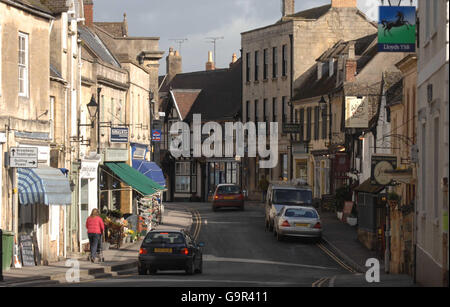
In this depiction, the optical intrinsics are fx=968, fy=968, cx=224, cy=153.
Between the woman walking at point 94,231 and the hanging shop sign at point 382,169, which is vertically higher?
the hanging shop sign at point 382,169

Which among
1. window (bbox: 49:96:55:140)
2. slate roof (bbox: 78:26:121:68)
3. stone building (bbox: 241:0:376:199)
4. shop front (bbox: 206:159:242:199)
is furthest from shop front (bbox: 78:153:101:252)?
shop front (bbox: 206:159:242:199)

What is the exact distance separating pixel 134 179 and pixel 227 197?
16.4 m

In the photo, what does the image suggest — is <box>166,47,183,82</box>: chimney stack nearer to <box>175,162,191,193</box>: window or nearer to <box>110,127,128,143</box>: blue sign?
<box>175,162,191,193</box>: window

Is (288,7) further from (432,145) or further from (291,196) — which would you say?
(432,145)

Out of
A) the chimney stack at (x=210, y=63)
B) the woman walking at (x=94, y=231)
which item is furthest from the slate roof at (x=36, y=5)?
the chimney stack at (x=210, y=63)

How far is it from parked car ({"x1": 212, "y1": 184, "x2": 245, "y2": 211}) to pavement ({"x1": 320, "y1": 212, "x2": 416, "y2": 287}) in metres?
5.93

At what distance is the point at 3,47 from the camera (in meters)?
28.2

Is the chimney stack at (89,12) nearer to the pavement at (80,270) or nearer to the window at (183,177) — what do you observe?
the pavement at (80,270)

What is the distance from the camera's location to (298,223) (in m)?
40.2

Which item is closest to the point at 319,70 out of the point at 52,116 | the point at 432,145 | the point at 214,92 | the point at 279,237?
the point at 214,92

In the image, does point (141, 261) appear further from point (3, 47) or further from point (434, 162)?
point (434, 162)

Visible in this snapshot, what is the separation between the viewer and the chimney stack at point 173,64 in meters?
98.4

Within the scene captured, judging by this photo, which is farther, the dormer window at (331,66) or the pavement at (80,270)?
the dormer window at (331,66)

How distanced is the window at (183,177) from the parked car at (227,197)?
2539 centimetres
